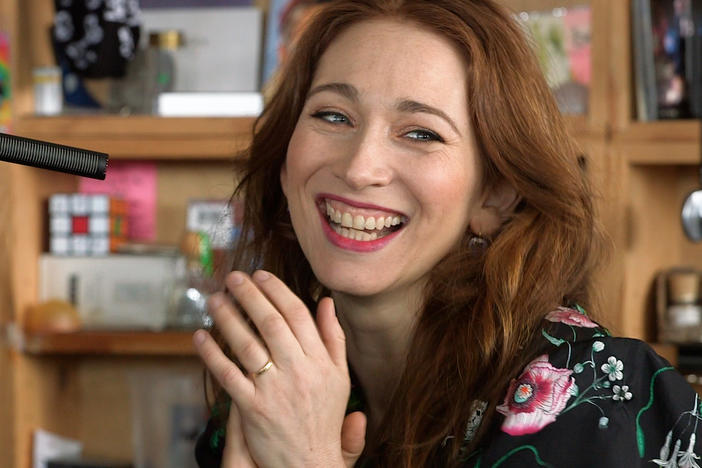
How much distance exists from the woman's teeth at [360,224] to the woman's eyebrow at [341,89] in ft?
0.40

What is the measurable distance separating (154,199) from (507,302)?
55.9 inches

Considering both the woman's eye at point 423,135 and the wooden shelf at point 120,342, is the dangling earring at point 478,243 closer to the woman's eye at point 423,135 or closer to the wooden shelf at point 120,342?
the woman's eye at point 423,135

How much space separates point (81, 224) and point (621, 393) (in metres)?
1.50

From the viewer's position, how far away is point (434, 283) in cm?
117

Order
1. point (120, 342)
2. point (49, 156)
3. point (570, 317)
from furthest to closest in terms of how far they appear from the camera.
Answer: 1. point (120, 342)
2. point (570, 317)
3. point (49, 156)

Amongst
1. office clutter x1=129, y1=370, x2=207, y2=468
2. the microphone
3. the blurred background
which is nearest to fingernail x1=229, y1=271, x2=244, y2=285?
the microphone

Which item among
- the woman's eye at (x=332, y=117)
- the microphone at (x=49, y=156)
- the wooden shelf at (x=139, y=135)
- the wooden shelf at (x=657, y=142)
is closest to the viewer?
the microphone at (x=49, y=156)

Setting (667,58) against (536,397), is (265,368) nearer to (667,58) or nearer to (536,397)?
(536,397)

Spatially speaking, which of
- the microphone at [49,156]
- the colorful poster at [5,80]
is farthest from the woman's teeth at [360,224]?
the colorful poster at [5,80]

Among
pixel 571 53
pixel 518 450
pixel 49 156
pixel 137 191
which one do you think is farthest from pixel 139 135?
pixel 49 156

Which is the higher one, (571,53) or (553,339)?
(571,53)

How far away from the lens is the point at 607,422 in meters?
0.91

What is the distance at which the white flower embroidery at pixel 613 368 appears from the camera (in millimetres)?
949

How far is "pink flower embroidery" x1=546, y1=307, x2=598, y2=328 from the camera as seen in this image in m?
1.04
